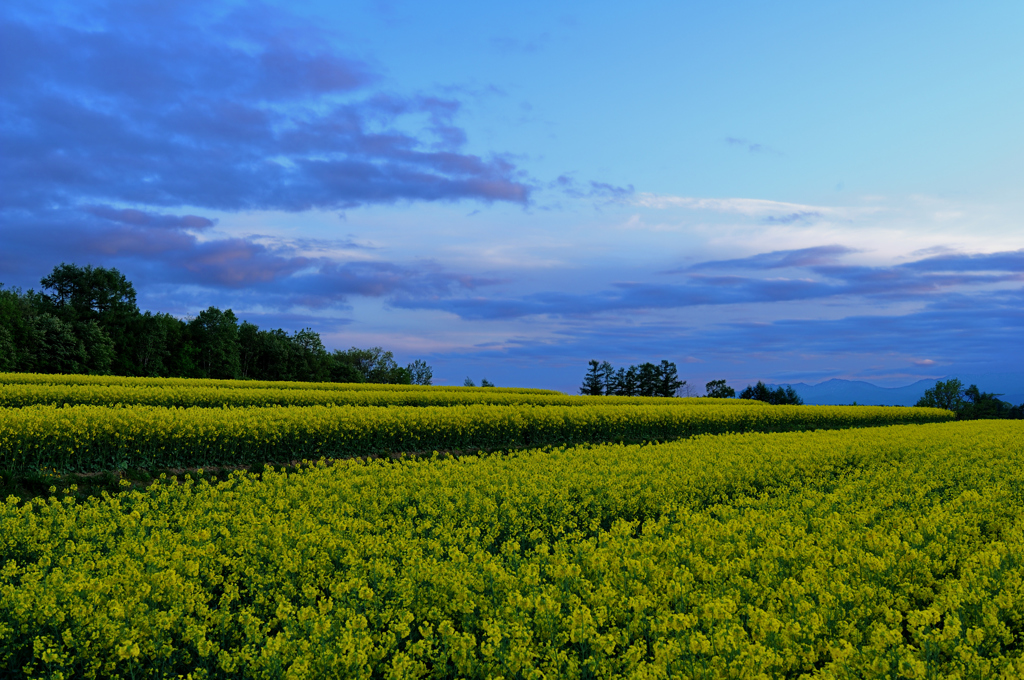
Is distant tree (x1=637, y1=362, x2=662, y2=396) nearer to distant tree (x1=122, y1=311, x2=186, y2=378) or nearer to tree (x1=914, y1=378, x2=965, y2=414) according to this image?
tree (x1=914, y1=378, x2=965, y2=414)

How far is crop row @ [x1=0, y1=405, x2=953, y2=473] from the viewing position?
1312 centimetres

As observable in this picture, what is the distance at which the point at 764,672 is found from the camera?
3.33 meters

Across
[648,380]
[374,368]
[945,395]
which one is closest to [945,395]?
[945,395]

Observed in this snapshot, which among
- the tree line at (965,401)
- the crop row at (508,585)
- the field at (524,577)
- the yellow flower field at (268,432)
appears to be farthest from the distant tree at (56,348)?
the tree line at (965,401)

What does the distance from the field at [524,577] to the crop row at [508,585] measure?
0.02 metres

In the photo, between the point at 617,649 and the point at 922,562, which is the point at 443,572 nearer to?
the point at 617,649

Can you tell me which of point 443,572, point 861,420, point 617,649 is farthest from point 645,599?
point 861,420

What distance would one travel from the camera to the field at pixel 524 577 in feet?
11.2

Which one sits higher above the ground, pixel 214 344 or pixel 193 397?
pixel 214 344

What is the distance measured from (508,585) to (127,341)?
66952 millimetres

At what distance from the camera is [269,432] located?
1533cm

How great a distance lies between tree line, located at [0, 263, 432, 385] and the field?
2124 inches

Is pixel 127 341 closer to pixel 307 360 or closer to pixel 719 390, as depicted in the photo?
pixel 307 360

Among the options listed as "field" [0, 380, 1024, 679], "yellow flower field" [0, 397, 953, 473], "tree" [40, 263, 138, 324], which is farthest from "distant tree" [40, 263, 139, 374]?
"field" [0, 380, 1024, 679]
